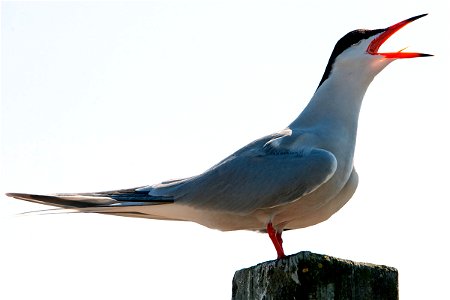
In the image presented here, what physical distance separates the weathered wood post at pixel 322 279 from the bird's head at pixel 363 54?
2.87 metres

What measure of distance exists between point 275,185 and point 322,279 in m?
2.10

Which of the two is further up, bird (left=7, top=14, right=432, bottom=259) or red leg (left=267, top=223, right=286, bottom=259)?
bird (left=7, top=14, right=432, bottom=259)

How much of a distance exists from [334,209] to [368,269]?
2.29 metres

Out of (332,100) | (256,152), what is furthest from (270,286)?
(332,100)

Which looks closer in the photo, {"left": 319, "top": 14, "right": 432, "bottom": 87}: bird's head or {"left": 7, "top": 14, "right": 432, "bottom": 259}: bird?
{"left": 7, "top": 14, "right": 432, "bottom": 259}: bird

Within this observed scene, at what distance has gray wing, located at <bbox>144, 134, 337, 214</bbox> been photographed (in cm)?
514

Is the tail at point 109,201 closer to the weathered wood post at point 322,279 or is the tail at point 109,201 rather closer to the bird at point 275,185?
the bird at point 275,185

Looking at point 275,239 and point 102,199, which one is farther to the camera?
point 102,199

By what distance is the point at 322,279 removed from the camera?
315 cm

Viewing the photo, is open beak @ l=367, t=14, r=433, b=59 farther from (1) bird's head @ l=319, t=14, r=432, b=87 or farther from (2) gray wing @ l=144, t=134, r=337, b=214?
(2) gray wing @ l=144, t=134, r=337, b=214

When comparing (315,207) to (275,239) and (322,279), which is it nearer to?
(275,239)

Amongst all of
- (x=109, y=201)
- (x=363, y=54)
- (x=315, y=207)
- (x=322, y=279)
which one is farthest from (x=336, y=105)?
(x=322, y=279)

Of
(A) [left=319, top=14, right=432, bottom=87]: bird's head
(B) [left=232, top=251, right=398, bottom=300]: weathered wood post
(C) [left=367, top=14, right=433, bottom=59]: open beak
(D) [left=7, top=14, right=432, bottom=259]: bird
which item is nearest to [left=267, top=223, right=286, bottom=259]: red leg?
(D) [left=7, top=14, right=432, bottom=259]: bird

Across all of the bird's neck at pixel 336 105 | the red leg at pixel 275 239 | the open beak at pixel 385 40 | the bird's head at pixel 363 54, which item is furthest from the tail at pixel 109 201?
the open beak at pixel 385 40
